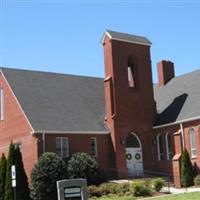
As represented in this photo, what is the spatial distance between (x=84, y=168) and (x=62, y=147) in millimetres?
2895

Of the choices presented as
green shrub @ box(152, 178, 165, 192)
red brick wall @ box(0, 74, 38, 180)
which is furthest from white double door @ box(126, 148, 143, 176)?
green shrub @ box(152, 178, 165, 192)

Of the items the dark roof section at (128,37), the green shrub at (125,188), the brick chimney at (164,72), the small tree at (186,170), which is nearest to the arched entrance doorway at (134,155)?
the small tree at (186,170)

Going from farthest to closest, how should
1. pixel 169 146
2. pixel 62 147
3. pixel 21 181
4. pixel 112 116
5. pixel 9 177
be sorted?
pixel 169 146 → pixel 112 116 → pixel 62 147 → pixel 21 181 → pixel 9 177

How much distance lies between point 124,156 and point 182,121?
488 centimetres

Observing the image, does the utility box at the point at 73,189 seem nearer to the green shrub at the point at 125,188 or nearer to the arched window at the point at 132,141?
the green shrub at the point at 125,188

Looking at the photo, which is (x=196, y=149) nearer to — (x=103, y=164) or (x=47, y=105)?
(x=103, y=164)

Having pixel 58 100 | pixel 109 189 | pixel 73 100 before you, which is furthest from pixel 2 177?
pixel 73 100

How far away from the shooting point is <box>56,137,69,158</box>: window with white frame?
3613cm

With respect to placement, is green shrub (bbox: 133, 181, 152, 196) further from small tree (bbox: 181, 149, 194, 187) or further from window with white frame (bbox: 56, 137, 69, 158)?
window with white frame (bbox: 56, 137, 69, 158)

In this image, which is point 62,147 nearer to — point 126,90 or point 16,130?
point 16,130

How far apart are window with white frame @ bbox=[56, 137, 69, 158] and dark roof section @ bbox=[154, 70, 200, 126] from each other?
7.70 metres

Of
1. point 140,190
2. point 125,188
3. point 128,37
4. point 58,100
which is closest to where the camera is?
point 140,190

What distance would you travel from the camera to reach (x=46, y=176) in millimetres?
32875

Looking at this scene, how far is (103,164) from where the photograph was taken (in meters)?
37.9
